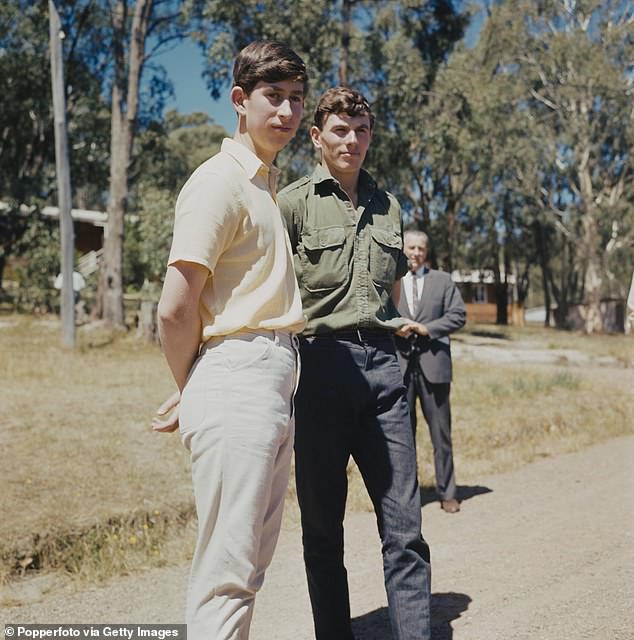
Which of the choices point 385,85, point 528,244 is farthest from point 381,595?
point 528,244

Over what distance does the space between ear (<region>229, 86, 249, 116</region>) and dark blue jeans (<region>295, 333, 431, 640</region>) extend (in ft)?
3.20

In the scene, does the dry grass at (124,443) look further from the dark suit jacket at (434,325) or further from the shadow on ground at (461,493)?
the dark suit jacket at (434,325)

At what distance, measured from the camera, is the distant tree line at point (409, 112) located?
2195cm

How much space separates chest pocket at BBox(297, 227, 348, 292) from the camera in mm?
3230

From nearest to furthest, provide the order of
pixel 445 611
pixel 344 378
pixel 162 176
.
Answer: pixel 344 378 < pixel 445 611 < pixel 162 176

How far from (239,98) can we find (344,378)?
1.12m

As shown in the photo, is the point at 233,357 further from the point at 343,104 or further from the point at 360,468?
the point at 343,104

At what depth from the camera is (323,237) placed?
10.7 ft

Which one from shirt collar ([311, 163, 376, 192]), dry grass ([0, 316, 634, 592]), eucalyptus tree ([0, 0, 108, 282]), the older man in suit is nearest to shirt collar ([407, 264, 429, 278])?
the older man in suit

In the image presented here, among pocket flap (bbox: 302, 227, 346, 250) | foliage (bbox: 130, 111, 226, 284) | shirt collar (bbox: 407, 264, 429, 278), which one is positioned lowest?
shirt collar (bbox: 407, 264, 429, 278)

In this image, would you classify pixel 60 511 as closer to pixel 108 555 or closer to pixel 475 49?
pixel 108 555

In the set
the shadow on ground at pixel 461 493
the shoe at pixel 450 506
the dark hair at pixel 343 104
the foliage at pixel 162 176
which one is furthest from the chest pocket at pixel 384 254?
the foliage at pixel 162 176

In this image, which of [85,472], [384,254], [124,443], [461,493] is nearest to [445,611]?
[384,254]

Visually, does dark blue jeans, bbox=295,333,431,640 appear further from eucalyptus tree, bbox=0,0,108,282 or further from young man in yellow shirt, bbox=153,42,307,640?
eucalyptus tree, bbox=0,0,108,282
